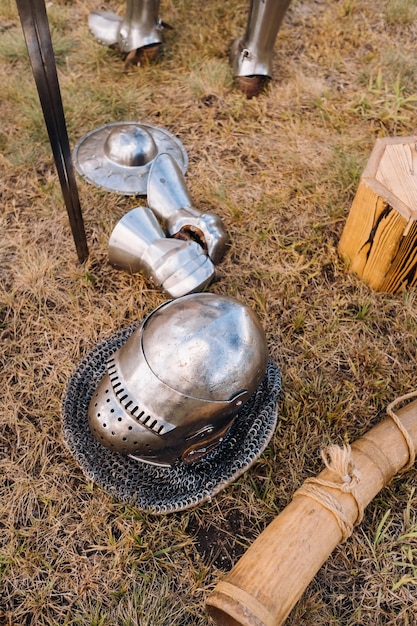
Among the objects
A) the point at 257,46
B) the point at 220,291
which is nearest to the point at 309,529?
the point at 220,291

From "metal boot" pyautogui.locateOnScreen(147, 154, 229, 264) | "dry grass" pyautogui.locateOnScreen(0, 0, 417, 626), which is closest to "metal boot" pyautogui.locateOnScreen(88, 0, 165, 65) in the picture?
"dry grass" pyautogui.locateOnScreen(0, 0, 417, 626)

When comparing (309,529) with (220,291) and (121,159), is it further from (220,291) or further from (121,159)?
(121,159)

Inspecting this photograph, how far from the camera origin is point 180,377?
6.21 feet

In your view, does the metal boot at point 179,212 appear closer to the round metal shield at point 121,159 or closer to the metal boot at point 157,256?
the metal boot at point 157,256

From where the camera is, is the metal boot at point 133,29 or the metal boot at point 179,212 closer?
the metal boot at point 179,212

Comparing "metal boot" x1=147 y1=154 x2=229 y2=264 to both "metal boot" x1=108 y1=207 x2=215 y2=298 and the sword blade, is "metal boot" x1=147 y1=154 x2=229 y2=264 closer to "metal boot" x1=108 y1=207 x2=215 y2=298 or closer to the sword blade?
"metal boot" x1=108 y1=207 x2=215 y2=298

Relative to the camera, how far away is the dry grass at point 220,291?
207 centimetres

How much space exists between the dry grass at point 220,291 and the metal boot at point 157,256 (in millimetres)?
176

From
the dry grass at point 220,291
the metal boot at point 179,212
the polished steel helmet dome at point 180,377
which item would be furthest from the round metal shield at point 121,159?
the polished steel helmet dome at point 180,377

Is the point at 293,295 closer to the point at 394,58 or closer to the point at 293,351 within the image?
the point at 293,351

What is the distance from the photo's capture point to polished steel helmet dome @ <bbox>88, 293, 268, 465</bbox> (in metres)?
1.90

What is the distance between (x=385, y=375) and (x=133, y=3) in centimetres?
277

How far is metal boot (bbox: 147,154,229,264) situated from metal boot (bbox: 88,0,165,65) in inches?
46.9

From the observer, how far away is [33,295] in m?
2.78
